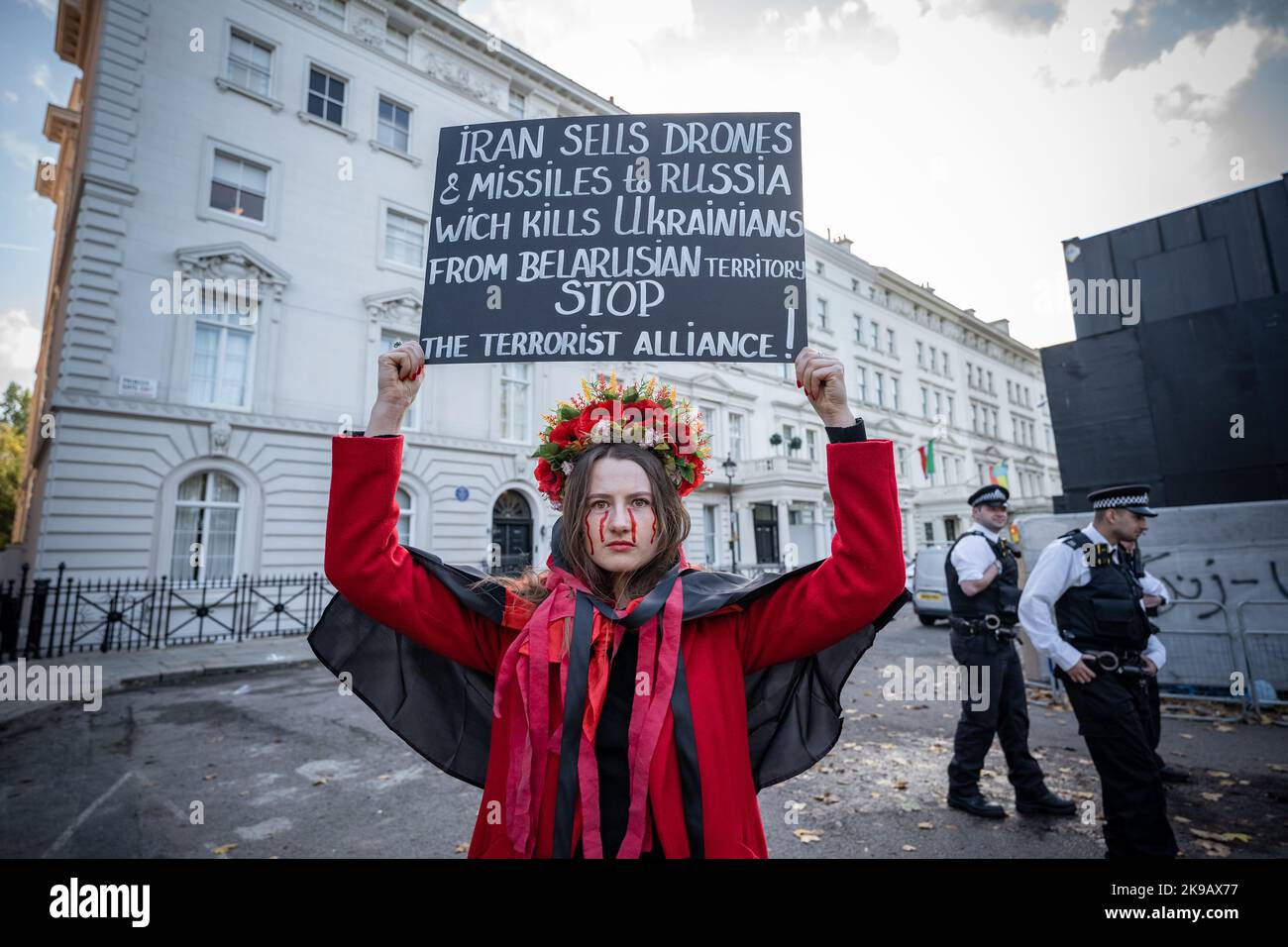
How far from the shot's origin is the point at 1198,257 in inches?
318

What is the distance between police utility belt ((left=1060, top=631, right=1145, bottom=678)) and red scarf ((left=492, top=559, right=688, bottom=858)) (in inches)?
129

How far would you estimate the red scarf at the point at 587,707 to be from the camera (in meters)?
1.46

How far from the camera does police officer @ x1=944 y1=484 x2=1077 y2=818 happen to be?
4273 millimetres

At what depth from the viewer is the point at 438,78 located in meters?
19.7

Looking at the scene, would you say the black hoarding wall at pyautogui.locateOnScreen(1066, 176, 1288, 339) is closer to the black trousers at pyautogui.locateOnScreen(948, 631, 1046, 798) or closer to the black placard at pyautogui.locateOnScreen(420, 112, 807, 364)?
the black trousers at pyautogui.locateOnScreen(948, 631, 1046, 798)

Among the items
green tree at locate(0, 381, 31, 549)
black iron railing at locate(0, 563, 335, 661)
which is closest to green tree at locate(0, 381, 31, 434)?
green tree at locate(0, 381, 31, 549)

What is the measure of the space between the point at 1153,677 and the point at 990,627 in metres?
1.08

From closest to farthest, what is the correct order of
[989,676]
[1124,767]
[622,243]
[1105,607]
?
[622,243], [1124,767], [1105,607], [989,676]

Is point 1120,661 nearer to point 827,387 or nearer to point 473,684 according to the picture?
point 827,387

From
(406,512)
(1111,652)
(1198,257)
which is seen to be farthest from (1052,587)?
(406,512)

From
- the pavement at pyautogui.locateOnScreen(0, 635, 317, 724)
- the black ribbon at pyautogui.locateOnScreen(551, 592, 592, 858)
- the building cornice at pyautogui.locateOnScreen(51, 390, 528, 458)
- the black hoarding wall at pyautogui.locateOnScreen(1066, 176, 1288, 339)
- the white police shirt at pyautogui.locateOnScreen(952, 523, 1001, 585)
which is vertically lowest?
the pavement at pyautogui.locateOnScreen(0, 635, 317, 724)
